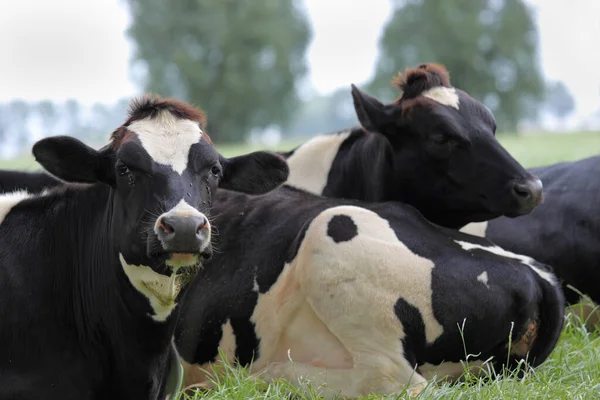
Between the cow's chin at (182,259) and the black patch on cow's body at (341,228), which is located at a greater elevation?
the cow's chin at (182,259)

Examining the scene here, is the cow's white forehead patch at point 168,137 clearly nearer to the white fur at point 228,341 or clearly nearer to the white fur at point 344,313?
the white fur at point 344,313

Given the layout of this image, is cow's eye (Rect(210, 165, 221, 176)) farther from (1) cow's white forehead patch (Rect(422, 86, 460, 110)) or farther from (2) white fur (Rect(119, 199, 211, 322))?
(1) cow's white forehead patch (Rect(422, 86, 460, 110))

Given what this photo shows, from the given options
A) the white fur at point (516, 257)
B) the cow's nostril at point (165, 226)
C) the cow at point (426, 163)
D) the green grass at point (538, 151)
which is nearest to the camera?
the cow's nostril at point (165, 226)

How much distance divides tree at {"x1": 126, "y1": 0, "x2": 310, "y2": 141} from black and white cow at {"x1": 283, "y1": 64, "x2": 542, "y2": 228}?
168 ft

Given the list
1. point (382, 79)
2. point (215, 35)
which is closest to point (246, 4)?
point (215, 35)

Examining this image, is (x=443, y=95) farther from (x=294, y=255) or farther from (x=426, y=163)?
(x=294, y=255)

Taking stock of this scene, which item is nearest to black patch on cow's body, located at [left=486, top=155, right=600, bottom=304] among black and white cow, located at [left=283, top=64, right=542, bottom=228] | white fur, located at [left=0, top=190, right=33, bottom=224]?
black and white cow, located at [left=283, top=64, right=542, bottom=228]

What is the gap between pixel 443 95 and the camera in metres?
6.68

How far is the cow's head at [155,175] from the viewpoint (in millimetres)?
3820

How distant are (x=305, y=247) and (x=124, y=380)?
162 cm

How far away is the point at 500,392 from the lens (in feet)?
15.6

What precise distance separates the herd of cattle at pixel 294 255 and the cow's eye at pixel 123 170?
0.02 meters

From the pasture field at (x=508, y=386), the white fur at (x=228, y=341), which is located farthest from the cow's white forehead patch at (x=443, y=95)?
the white fur at (x=228, y=341)

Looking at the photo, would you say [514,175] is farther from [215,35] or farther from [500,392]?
[215,35]
